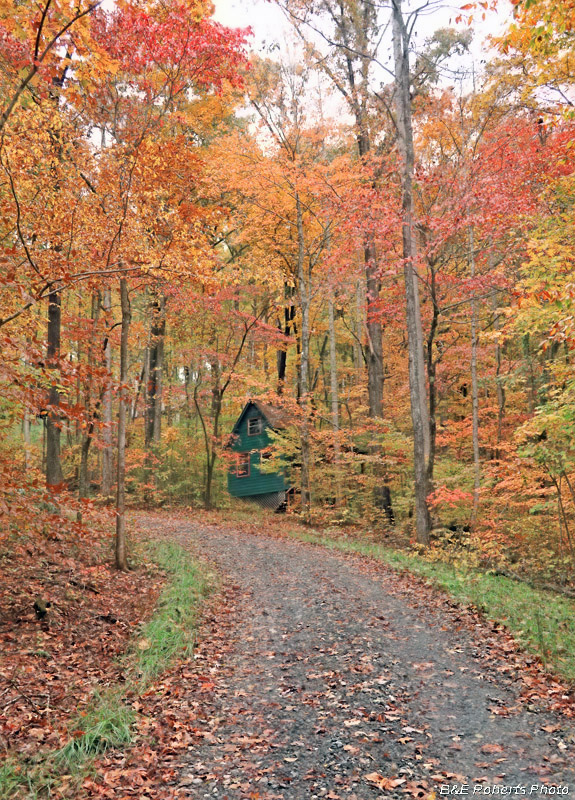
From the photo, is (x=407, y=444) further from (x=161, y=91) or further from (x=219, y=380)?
(x=161, y=91)

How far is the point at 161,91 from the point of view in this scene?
959cm

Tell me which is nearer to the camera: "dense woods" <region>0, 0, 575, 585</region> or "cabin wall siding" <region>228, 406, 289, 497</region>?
"dense woods" <region>0, 0, 575, 585</region>

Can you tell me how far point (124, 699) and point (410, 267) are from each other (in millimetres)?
11166

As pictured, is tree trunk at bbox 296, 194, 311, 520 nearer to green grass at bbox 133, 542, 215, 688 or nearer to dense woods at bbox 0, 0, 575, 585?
dense woods at bbox 0, 0, 575, 585

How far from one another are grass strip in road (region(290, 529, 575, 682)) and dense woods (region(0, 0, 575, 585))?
4.32 feet

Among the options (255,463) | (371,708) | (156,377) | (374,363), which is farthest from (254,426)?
(371,708)

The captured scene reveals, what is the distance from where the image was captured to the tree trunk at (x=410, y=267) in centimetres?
1291

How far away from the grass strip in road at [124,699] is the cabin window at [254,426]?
17530 millimetres

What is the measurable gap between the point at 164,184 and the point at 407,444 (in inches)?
433

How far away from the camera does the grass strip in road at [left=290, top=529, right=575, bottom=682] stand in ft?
20.0

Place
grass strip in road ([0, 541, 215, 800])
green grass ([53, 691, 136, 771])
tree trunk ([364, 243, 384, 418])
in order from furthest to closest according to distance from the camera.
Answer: tree trunk ([364, 243, 384, 418]), green grass ([53, 691, 136, 771]), grass strip in road ([0, 541, 215, 800])

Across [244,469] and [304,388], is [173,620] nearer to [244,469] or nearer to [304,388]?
[304,388]

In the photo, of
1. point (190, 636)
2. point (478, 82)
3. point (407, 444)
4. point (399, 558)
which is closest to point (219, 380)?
point (407, 444)

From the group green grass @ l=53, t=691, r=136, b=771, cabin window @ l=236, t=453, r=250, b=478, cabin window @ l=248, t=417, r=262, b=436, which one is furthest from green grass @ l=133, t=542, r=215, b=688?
cabin window @ l=248, t=417, r=262, b=436
